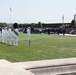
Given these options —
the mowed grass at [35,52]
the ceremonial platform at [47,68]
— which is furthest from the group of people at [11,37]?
the ceremonial platform at [47,68]

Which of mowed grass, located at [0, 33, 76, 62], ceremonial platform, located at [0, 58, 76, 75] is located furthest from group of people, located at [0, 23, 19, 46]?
ceremonial platform, located at [0, 58, 76, 75]

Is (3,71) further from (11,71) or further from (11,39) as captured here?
(11,39)

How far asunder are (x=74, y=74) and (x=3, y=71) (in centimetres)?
195

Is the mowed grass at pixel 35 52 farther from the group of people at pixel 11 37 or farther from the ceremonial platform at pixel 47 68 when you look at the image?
the ceremonial platform at pixel 47 68

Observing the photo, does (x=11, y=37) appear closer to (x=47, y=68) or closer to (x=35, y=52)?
(x=35, y=52)

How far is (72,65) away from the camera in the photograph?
6.96 meters

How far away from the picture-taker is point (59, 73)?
668cm

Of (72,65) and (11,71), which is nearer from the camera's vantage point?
(11,71)

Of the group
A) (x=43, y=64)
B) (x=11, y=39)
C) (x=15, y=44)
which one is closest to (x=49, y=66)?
(x=43, y=64)

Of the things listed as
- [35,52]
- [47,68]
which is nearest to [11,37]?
[35,52]

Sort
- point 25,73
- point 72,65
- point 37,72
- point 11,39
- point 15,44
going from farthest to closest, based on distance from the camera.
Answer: point 11,39 < point 15,44 < point 72,65 < point 37,72 < point 25,73

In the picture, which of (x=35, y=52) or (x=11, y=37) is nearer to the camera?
(x=35, y=52)

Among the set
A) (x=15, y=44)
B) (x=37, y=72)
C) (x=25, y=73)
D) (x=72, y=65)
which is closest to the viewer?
(x=25, y=73)

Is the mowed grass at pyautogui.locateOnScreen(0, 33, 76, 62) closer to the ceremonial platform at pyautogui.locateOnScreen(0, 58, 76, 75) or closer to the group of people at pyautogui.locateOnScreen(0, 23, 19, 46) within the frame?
the group of people at pyautogui.locateOnScreen(0, 23, 19, 46)
